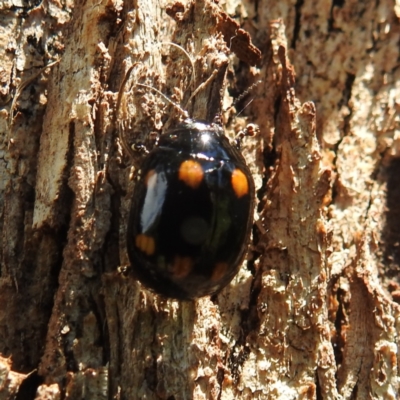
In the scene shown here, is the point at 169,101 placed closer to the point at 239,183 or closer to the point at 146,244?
the point at 239,183

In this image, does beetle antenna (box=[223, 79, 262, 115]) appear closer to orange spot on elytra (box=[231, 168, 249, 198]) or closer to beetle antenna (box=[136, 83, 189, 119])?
beetle antenna (box=[136, 83, 189, 119])

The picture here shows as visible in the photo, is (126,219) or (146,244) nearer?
(146,244)

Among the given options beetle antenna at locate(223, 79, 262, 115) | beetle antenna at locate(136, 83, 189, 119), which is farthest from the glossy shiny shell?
beetle antenna at locate(223, 79, 262, 115)

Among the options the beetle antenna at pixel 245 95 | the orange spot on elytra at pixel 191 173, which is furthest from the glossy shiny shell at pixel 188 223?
the beetle antenna at pixel 245 95

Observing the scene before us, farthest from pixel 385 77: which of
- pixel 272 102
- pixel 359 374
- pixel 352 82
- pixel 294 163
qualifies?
pixel 359 374

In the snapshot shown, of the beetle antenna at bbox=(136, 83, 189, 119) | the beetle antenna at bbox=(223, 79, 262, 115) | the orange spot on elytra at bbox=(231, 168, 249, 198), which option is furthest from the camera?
the beetle antenna at bbox=(223, 79, 262, 115)

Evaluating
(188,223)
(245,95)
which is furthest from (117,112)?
(245,95)

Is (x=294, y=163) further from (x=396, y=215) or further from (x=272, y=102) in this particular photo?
(x=396, y=215)

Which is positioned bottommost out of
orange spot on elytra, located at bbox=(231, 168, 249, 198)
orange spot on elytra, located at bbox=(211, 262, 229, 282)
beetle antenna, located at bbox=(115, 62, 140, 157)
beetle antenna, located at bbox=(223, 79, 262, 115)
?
orange spot on elytra, located at bbox=(211, 262, 229, 282)
